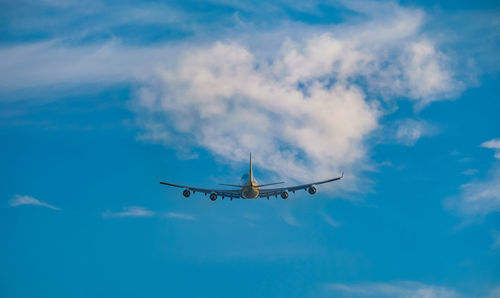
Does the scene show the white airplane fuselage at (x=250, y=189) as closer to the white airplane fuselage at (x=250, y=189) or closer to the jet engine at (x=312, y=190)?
the white airplane fuselage at (x=250, y=189)

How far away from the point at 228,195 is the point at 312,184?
26.8m

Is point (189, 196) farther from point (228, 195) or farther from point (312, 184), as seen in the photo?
point (312, 184)

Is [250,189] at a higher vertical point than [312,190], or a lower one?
lower

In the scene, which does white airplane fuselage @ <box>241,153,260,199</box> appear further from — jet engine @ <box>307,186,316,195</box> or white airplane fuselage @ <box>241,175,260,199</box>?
jet engine @ <box>307,186,316,195</box>

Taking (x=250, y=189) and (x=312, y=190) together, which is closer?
(x=250, y=189)

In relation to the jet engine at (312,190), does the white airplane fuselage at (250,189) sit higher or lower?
lower

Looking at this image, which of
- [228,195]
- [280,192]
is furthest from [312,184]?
[228,195]

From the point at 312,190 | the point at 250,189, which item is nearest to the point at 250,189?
the point at 250,189

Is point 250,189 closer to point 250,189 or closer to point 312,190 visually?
point 250,189

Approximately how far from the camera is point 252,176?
17375cm

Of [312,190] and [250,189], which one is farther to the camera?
[312,190]

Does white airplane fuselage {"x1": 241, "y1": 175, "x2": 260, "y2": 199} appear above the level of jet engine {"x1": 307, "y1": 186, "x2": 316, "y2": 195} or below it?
below

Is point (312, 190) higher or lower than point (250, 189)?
higher

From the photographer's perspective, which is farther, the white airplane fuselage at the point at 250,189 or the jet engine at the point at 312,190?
the jet engine at the point at 312,190
